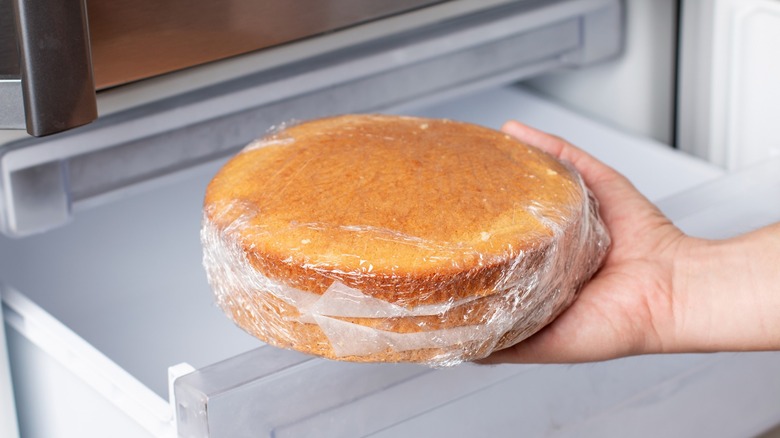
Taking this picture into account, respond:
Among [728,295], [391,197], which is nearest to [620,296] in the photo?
[728,295]

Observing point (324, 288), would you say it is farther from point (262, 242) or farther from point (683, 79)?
point (683, 79)

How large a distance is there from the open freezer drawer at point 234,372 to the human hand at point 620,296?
40 mm

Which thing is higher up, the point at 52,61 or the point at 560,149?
the point at 52,61

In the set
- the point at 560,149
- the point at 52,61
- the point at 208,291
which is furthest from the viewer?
the point at 208,291

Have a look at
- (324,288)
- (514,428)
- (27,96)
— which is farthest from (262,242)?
(514,428)

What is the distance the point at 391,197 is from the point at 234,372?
16cm

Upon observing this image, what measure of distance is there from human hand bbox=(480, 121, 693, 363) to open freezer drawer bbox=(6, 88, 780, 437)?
0.13 ft

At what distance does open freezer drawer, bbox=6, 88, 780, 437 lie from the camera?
69 cm

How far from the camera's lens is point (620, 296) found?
31.5 inches

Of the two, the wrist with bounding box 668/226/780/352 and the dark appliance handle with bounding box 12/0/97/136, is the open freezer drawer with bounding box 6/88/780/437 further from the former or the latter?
the dark appliance handle with bounding box 12/0/97/136

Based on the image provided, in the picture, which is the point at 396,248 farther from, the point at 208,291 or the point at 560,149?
the point at 208,291

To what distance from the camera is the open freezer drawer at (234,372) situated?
686 mm

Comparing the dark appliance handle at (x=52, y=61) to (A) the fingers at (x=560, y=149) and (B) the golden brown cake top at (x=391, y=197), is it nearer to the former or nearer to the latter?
(B) the golden brown cake top at (x=391, y=197)

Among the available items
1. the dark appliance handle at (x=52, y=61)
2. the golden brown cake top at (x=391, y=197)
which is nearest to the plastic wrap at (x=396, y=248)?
the golden brown cake top at (x=391, y=197)
